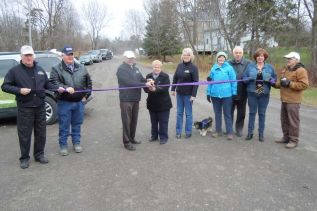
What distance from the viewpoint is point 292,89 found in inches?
260

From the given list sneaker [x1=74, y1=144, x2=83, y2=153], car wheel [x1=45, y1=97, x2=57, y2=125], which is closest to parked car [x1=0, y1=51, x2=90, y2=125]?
car wheel [x1=45, y1=97, x2=57, y2=125]

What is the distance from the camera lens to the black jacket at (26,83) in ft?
18.5

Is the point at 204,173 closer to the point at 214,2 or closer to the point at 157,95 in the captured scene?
the point at 157,95

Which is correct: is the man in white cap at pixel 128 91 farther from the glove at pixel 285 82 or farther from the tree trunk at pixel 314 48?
the tree trunk at pixel 314 48

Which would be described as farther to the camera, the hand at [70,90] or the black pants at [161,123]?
the black pants at [161,123]

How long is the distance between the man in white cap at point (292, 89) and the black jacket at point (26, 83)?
4.42 meters

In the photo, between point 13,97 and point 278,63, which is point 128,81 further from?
point 278,63

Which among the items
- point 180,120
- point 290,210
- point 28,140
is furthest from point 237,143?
point 28,140

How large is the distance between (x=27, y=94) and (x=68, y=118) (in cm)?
96

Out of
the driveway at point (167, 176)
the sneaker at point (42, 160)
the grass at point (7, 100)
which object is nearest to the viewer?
the driveway at point (167, 176)

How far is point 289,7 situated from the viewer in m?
26.5

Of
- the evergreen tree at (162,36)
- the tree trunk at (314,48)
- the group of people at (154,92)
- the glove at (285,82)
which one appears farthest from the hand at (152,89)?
the evergreen tree at (162,36)

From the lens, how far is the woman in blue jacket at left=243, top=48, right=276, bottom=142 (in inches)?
275

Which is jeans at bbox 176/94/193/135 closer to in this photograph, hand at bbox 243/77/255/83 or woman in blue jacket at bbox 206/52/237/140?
woman in blue jacket at bbox 206/52/237/140
